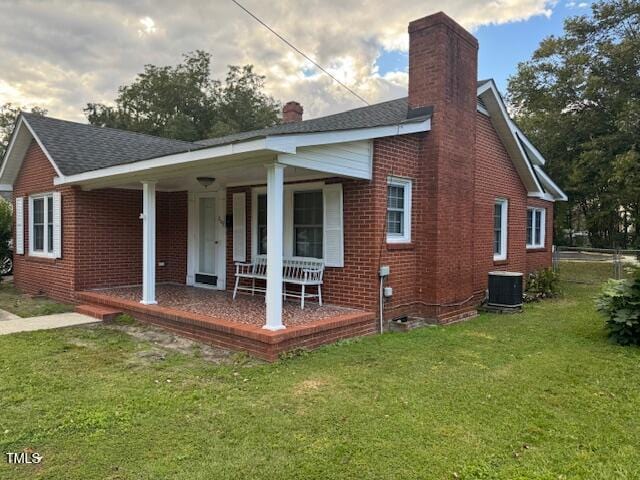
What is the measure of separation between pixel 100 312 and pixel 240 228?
9.79 ft

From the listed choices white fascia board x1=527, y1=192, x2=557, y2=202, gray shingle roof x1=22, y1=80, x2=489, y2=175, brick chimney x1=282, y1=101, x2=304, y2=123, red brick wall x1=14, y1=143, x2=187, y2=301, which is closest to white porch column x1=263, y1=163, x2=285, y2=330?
gray shingle roof x1=22, y1=80, x2=489, y2=175

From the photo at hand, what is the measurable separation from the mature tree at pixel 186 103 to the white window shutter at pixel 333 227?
28.7m

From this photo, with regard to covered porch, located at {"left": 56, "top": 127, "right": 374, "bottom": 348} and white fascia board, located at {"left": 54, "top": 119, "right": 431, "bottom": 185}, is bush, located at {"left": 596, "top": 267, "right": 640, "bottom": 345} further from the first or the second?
white fascia board, located at {"left": 54, "top": 119, "right": 431, "bottom": 185}

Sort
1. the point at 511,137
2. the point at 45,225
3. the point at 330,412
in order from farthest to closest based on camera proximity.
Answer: the point at 511,137, the point at 45,225, the point at 330,412

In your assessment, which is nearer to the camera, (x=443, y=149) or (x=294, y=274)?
(x=443, y=149)

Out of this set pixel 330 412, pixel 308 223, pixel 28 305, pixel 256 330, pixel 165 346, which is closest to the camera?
pixel 330 412

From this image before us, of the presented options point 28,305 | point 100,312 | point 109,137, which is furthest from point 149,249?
point 109,137

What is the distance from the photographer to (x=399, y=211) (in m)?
7.72

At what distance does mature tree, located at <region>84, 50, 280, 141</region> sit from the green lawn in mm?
31311

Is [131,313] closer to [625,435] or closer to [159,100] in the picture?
[625,435]

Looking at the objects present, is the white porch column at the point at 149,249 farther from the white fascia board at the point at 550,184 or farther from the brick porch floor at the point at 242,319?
the white fascia board at the point at 550,184

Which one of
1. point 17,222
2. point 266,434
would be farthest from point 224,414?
point 17,222

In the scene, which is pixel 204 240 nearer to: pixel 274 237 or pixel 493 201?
pixel 274 237

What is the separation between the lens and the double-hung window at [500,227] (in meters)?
10.9
